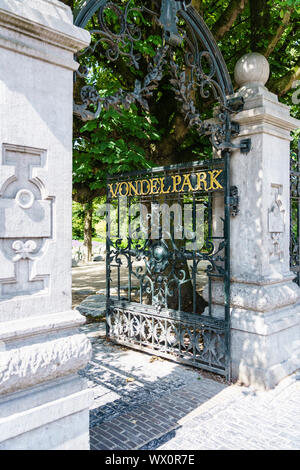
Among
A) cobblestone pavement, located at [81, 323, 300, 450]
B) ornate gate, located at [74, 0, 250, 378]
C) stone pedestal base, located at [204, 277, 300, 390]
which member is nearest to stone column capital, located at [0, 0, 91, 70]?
ornate gate, located at [74, 0, 250, 378]

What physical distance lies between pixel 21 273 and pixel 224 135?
3.52 metres

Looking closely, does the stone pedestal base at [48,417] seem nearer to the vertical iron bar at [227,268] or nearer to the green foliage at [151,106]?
the vertical iron bar at [227,268]

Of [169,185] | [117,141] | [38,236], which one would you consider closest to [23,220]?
[38,236]

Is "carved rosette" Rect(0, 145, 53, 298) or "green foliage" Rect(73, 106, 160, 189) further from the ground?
"green foliage" Rect(73, 106, 160, 189)

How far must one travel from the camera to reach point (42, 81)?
271 centimetres

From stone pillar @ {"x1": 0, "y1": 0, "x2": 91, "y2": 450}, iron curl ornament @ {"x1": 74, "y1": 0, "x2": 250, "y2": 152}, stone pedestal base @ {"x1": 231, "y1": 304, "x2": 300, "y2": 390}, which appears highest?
iron curl ornament @ {"x1": 74, "y1": 0, "x2": 250, "y2": 152}

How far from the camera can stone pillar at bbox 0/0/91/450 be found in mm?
2484

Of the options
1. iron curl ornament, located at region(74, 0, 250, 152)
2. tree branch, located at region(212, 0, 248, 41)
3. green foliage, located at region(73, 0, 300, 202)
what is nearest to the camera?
iron curl ornament, located at region(74, 0, 250, 152)

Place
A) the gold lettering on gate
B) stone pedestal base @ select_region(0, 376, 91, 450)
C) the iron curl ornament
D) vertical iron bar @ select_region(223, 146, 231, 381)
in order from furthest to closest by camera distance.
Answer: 1. the gold lettering on gate
2. vertical iron bar @ select_region(223, 146, 231, 381)
3. the iron curl ornament
4. stone pedestal base @ select_region(0, 376, 91, 450)

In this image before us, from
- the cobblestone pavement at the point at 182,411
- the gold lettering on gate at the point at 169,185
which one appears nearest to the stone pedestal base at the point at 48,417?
the cobblestone pavement at the point at 182,411

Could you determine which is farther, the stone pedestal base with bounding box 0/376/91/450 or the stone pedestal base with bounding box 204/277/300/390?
the stone pedestal base with bounding box 204/277/300/390

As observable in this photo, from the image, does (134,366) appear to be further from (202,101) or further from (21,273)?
(202,101)

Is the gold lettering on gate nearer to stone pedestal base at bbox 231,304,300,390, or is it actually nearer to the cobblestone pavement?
stone pedestal base at bbox 231,304,300,390

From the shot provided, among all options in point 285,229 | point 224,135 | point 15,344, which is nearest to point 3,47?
point 15,344
